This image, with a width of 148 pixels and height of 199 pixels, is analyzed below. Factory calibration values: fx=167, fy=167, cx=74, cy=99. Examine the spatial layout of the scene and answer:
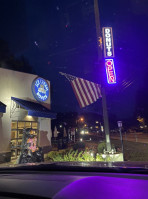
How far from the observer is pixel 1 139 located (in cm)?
1094

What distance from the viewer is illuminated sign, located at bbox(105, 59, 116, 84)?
35.3 feet

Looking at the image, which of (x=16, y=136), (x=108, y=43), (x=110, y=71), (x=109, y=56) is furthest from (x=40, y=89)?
(x=108, y=43)

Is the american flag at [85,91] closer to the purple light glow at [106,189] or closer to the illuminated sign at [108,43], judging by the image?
the illuminated sign at [108,43]

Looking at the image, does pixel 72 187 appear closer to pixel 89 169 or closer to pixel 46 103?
pixel 89 169

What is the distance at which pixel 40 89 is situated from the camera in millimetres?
14102

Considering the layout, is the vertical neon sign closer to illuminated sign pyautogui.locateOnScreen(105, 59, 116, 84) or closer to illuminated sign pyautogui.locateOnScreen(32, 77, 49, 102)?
illuminated sign pyautogui.locateOnScreen(105, 59, 116, 84)

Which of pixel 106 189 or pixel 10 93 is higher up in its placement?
pixel 10 93

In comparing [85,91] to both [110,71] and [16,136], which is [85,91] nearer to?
[110,71]

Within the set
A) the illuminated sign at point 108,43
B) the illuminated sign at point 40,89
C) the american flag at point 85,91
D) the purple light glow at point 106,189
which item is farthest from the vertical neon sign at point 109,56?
the purple light glow at point 106,189

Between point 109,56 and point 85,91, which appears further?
point 109,56

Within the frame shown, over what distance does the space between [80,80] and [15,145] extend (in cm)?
685

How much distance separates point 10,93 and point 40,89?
2821mm

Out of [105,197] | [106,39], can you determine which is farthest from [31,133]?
[106,39]

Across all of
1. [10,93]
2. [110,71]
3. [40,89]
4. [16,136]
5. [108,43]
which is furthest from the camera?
[40,89]
